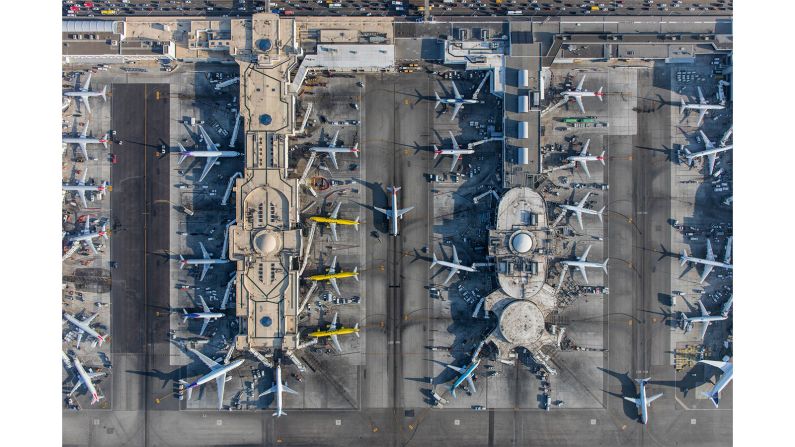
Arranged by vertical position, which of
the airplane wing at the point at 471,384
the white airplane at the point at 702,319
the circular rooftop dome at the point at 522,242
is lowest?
the airplane wing at the point at 471,384

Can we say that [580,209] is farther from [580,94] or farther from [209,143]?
[209,143]

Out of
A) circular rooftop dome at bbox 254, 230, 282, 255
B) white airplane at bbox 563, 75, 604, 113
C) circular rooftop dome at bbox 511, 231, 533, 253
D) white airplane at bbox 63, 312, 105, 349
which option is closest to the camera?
circular rooftop dome at bbox 254, 230, 282, 255

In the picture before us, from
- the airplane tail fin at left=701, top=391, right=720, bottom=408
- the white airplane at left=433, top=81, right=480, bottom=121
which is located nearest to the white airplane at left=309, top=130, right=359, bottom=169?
the white airplane at left=433, top=81, right=480, bottom=121

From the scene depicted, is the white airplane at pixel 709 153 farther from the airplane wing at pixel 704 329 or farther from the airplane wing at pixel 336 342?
the airplane wing at pixel 336 342

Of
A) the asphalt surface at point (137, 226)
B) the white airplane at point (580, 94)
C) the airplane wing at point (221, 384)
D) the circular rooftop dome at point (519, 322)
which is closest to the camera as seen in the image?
the circular rooftop dome at point (519, 322)

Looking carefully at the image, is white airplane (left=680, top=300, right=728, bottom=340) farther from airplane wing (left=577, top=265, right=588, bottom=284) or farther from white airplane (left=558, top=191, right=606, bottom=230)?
white airplane (left=558, top=191, right=606, bottom=230)

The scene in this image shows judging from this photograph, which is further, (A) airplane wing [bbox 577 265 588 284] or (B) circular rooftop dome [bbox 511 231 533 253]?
(A) airplane wing [bbox 577 265 588 284]

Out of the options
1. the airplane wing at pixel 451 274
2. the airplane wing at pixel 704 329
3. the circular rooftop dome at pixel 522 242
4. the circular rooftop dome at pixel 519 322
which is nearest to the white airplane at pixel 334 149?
the airplane wing at pixel 451 274

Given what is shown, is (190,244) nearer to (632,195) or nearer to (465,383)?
(465,383)
